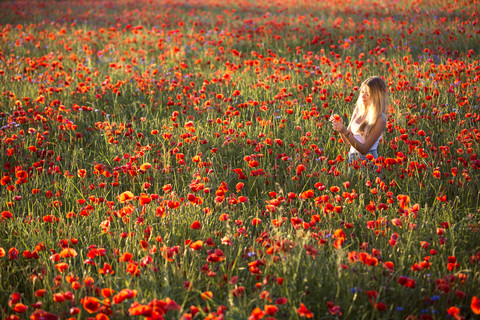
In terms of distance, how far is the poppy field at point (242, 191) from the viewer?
203 cm

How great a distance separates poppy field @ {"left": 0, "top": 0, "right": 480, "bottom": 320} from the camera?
2.03 meters

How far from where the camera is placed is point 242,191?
10.6 ft

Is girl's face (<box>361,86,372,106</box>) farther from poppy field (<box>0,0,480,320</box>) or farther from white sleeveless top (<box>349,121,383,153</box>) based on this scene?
poppy field (<box>0,0,480,320</box>)

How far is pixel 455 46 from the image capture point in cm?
633

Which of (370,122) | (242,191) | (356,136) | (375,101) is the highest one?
(375,101)

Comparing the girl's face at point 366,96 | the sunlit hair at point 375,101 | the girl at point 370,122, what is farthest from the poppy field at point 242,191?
the girl's face at point 366,96

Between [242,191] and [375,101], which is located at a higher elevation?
[375,101]

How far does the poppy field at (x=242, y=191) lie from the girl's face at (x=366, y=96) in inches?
15.9

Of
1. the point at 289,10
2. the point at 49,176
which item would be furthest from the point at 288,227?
the point at 289,10

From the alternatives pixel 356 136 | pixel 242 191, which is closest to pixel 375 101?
pixel 356 136

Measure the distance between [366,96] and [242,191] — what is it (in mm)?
1323

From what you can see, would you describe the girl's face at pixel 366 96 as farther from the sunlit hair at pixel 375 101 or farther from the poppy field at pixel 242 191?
the poppy field at pixel 242 191

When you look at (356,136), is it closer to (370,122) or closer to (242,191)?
(370,122)

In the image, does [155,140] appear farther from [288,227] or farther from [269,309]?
[269,309]
